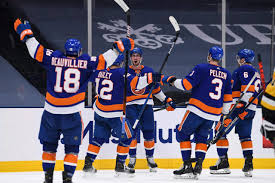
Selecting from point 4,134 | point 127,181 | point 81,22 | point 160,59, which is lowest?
point 127,181

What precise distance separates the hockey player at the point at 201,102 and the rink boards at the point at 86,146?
1.06 meters

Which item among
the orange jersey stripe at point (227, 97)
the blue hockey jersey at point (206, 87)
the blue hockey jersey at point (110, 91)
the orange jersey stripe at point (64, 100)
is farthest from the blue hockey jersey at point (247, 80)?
the orange jersey stripe at point (64, 100)

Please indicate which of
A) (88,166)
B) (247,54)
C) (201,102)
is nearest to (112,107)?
(88,166)

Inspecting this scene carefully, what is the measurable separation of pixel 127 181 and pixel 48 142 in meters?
1.00

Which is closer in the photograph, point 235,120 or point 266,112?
point 266,112

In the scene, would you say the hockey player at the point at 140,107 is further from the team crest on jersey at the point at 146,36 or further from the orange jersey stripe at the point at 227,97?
the team crest on jersey at the point at 146,36

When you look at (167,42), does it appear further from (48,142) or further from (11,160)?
(48,142)

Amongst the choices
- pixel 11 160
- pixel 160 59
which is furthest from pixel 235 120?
pixel 160 59

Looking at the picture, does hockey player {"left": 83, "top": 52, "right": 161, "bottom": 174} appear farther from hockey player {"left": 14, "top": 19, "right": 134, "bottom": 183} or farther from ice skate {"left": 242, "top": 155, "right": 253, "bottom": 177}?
ice skate {"left": 242, "top": 155, "right": 253, "bottom": 177}

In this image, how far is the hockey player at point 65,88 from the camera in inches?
161

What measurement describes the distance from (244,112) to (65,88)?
1.98 m

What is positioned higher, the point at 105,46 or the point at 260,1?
the point at 260,1

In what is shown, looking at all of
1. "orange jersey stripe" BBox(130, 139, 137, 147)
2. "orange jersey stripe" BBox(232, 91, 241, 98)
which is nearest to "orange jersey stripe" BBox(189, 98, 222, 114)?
"orange jersey stripe" BBox(232, 91, 241, 98)

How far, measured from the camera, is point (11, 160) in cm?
569
